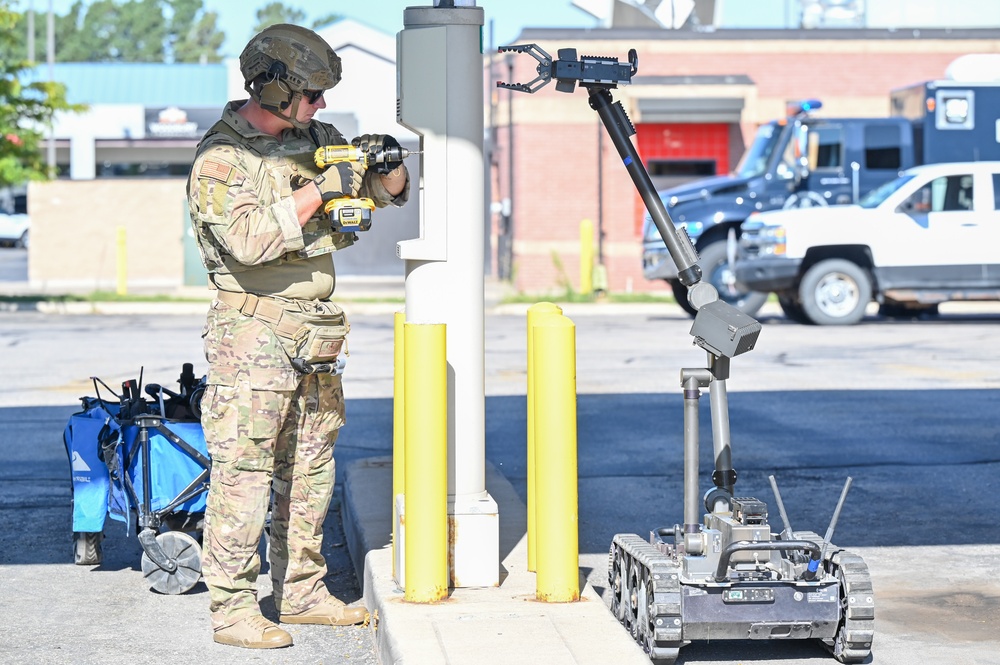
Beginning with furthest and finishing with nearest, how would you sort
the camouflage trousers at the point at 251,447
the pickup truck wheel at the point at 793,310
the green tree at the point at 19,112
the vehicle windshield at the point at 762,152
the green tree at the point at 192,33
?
the green tree at the point at 192,33 < the green tree at the point at 19,112 < the vehicle windshield at the point at 762,152 < the pickup truck wheel at the point at 793,310 < the camouflage trousers at the point at 251,447

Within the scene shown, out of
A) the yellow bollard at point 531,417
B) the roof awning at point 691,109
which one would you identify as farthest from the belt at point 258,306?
the roof awning at point 691,109

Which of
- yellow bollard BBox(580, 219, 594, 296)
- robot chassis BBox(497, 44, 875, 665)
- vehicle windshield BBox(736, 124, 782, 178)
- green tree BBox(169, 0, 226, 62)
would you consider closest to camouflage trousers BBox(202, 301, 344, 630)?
robot chassis BBox(497, 44, 875, 665)

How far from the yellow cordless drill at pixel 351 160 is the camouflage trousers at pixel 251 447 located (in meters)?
0.48

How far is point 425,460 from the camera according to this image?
4703 mm

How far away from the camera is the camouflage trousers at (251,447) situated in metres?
4.89

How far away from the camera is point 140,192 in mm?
29609

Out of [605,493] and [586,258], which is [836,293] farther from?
[605,493]

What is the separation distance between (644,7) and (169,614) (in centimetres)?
329

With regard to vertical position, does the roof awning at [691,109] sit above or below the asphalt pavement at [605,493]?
above

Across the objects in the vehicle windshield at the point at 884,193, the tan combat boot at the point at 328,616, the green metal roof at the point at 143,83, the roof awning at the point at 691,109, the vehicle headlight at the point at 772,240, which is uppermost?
the green metal roof at the point at 143,83

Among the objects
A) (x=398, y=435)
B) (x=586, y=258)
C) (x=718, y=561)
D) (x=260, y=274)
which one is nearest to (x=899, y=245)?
(x=586, y=258)

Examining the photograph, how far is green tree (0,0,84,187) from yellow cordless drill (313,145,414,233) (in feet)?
57.7

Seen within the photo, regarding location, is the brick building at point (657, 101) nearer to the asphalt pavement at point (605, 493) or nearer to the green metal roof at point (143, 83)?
the asphalt pavement at point (605, 493)

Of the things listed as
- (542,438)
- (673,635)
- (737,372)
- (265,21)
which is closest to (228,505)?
(542,438)
